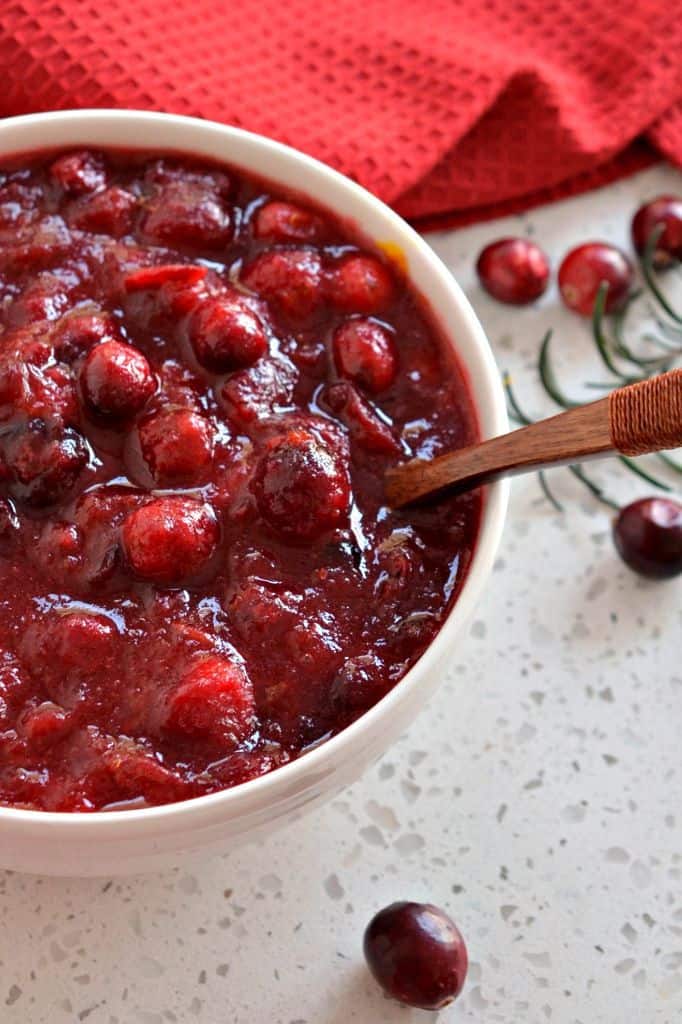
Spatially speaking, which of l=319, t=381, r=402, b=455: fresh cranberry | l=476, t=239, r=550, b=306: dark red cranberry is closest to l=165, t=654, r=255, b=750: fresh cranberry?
l=319, t=381, r=402, b=455: fresh cranberry

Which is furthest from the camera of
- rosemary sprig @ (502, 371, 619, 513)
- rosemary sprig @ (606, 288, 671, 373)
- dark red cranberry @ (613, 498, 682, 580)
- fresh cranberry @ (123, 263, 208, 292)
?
rosemary sprig @ (606, 288, 671, 373)

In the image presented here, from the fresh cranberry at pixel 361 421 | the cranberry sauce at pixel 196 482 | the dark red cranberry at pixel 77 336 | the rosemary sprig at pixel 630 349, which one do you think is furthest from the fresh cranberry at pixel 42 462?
the rosemary sprig at pixel 630 349

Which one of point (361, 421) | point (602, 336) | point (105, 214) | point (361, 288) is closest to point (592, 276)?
point (602, 336)

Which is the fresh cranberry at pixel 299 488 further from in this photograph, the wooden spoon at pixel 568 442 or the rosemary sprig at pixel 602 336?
the rosemary sprig at pixel 602 336

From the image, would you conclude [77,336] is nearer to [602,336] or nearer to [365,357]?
[365,357]

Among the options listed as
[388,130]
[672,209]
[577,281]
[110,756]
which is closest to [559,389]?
Result: [577,281]

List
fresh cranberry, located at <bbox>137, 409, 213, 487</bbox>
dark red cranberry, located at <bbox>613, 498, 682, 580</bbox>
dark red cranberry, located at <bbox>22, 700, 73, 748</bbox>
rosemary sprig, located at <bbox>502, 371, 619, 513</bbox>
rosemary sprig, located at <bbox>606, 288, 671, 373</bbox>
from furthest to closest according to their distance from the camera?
1. rosemary sprig, located at <bbox>606, 288, 671, 373</bbox>
2. rosemary sprig, located at <bbox>502, 371, 619, 513</bbox>
3. dark red cranberry, located at <bbox>613, 498, 682, 580</bbox>
4. fresh cranberry, located at <bbox>137, 409, 213, 487</bbox>
5. dark red cranberry, located at <bbox>22, 700, 73, 748</bbox>

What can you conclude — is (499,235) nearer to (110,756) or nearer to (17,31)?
(17,31)

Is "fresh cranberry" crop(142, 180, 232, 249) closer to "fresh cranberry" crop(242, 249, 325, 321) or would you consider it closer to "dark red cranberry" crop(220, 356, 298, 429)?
"fresh cranberry" crop(242, 249, 325, 321)
